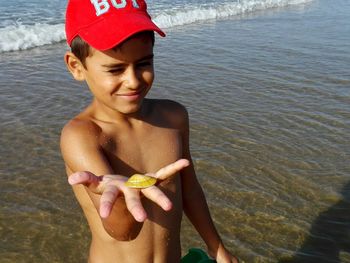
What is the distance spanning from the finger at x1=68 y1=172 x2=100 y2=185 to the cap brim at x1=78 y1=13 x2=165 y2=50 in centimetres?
52

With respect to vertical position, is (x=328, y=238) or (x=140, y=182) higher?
(x=140, y=182)

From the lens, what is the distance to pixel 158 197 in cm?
145

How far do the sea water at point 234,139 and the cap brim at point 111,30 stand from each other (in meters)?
1.99

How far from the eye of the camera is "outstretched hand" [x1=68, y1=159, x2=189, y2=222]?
138 centimetres

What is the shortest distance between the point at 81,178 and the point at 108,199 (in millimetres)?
157

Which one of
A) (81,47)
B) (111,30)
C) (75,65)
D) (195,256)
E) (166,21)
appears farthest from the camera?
(166,21)

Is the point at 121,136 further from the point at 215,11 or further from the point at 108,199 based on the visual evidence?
the point at 215,11

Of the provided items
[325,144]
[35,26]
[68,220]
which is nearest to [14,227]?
[68,220]

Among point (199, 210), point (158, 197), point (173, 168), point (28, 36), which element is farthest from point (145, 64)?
point (28, 36)

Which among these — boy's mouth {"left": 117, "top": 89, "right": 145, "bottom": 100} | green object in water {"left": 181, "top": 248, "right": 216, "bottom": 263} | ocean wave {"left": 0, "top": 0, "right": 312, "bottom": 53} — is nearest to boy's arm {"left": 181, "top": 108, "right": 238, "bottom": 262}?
green object in water {"left": 181, "top": 248, "right": 216, "bottom": 263}

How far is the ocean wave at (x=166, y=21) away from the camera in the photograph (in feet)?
31.7

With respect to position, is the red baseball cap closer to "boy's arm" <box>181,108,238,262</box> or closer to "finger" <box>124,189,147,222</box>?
"finger" <box>124,189,147,222</box>

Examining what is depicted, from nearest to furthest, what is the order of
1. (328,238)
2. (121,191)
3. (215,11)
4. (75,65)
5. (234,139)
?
(121,191) < (75,65) < (328,238) < (234,139) < (215,11)

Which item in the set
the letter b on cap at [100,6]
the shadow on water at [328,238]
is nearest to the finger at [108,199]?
the letter b on cap at [100,6]
